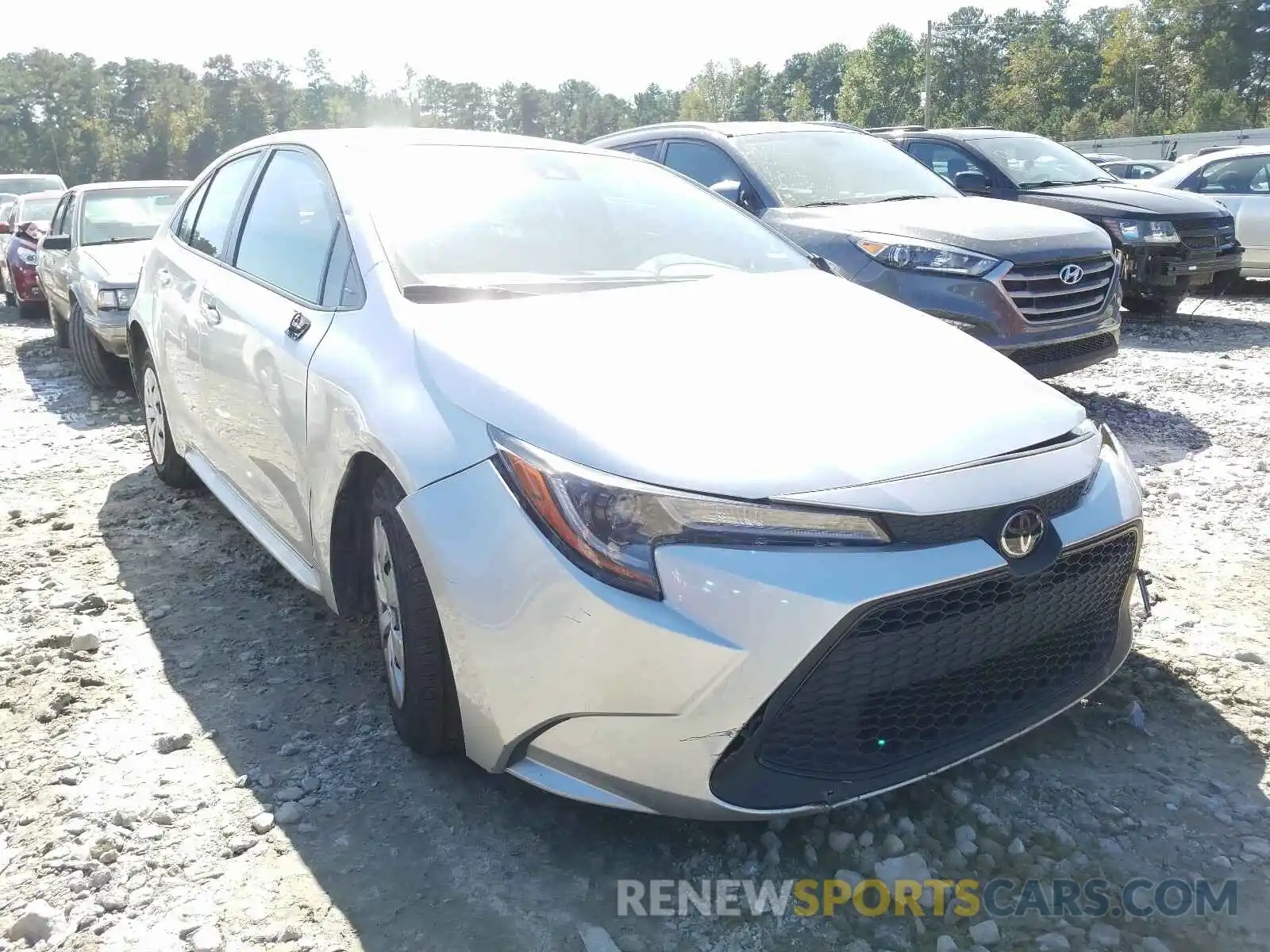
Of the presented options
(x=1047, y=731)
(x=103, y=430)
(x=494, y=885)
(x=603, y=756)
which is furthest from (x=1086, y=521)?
(x=103, y=430)

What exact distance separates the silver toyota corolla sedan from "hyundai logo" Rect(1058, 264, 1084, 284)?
2.87 metres

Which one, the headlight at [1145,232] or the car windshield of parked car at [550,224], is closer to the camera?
the car windshield of parked car at [550,224]

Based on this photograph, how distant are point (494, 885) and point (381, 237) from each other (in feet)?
5.67

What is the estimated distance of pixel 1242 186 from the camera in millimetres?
10258

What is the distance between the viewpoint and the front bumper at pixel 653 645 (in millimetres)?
1897

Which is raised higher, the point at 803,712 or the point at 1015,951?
the point at 803,712

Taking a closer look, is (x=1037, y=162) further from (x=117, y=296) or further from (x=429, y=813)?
(x=429, y=813)

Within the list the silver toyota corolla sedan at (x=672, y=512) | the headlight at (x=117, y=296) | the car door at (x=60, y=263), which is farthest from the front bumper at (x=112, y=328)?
the silver toyota corolla sedan at (x=672, y=512)

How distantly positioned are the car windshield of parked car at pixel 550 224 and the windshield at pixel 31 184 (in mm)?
20142

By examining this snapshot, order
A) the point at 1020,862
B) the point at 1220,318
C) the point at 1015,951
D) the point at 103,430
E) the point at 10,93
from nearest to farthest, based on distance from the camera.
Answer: the point at 1015,951, the point at 1020,862, the point at 103,430, the point at 1220,318, the point at 10,93

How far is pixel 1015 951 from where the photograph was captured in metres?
1.96

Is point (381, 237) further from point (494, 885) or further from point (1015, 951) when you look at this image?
point (1015, 951)

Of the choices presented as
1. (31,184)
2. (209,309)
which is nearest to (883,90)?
(31,184)

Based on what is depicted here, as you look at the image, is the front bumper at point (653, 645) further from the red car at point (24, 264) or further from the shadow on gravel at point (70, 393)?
the red car at point (24, 264)
